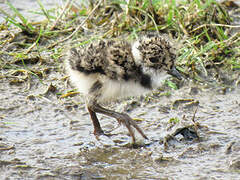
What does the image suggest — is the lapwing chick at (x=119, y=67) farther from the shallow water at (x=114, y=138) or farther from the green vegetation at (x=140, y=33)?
the green vegetation at (x=140, y=33)

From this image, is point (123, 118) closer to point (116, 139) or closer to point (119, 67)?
point (116, 139)

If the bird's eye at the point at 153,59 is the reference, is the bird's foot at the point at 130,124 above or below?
below

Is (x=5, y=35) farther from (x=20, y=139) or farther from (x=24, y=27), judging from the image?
(x=20, y=139)

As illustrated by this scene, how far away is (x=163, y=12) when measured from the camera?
5887mm

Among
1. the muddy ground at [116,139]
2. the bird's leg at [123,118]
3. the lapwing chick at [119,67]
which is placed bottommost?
the muddy ground at [116,139]

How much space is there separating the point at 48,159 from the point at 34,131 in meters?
0.56

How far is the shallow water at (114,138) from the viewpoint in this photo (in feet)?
11.7

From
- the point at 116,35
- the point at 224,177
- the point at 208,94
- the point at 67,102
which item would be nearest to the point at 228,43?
the point at 208,94

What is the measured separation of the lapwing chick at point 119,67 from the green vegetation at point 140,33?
127 cm

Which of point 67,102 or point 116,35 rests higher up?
point 116,35

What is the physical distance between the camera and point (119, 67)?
379 centimetres

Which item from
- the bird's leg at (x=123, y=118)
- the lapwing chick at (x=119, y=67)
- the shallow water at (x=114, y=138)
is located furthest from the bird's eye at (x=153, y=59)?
the shallow water at (x=114, y=138)

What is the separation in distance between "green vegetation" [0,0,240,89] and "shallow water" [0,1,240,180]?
29 centimetres

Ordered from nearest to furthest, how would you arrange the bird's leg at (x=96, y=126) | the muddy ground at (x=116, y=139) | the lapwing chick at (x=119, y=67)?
1. the muddy ground at (x=116, y=139)
2. the lapwing chick at (x=119, y=67)
3. the bird's leg at (x=96, y=126)
